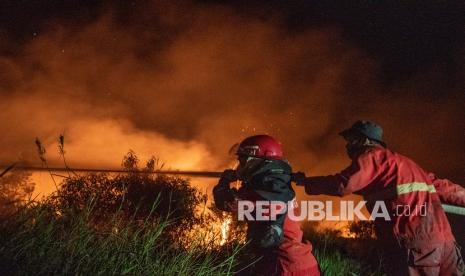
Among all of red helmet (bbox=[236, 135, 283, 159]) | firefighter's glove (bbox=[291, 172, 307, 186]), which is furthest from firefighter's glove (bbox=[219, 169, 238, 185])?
firefighter's glove (bbox=[291, 172, 307, 186])

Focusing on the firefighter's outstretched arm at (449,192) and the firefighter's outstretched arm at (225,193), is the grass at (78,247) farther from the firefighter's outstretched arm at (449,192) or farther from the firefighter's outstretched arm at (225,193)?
the firefighter's outstretched arm at (449,192)

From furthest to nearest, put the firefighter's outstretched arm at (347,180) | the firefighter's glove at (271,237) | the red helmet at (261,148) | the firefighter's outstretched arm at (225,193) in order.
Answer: the firefighter's outstretched arm at (347,180)
the red helmet at (261,148)
the firefighter's outstretched arm at (225,193)
the firefighter's glove at (271,237)

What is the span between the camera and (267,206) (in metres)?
4.35

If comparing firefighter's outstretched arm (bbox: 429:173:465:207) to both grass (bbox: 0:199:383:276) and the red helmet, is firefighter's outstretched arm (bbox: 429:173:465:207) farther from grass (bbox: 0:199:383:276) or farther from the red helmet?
grass (bbox: 0:199:383:276)

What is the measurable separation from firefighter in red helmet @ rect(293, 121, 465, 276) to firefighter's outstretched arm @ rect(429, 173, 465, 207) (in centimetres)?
26

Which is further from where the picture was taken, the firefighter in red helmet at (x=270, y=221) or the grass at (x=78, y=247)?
the firefighter in red helmet at (x=270, y=221)

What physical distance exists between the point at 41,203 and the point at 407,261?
346cm

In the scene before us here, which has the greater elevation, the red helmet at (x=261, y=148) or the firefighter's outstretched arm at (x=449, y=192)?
the red helmet at (x=261, y=148)

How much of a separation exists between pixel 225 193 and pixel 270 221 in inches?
21.7

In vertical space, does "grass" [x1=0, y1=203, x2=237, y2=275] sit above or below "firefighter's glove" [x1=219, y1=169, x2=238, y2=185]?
below

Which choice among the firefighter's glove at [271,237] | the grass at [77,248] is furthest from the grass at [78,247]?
the firefighter's glove at [271,237]

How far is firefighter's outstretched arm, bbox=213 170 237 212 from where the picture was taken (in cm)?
458

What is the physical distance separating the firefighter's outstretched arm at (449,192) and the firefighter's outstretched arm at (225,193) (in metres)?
2.33

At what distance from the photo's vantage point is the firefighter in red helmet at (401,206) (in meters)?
5.06
